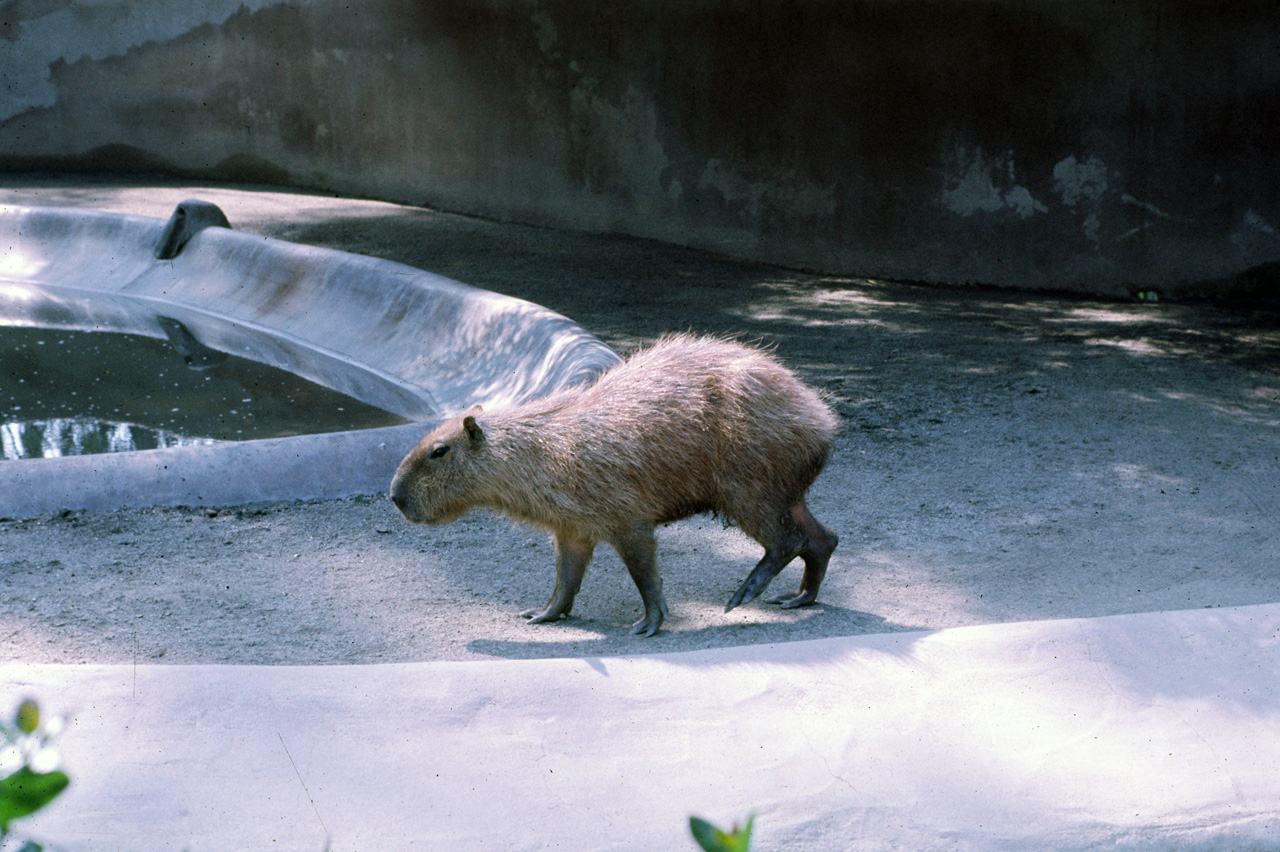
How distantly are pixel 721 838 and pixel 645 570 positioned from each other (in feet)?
8.64

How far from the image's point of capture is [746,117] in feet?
31.5

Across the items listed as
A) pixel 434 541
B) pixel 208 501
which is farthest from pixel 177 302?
pixel 434 541

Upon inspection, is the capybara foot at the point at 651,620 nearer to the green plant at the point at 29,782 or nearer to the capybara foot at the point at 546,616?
the capybara foot at the point at 546,616

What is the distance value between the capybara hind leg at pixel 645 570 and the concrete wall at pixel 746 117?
6122 millimetres

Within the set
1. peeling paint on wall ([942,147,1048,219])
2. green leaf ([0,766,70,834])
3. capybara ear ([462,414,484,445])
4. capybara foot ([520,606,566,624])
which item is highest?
peeling paint on wall ([942,147,1048,219])

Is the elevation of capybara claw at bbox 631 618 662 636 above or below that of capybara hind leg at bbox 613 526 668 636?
below

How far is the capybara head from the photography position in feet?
11.1

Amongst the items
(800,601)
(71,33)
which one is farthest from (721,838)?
(71,33)

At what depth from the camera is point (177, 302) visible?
891 centimetres

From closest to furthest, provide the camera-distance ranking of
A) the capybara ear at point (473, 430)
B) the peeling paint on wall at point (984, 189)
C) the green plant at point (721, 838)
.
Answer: the green plant at point (721, 838) < the capybara ear at point (473, 430) < the peeling paint on wall at point (984, 189)

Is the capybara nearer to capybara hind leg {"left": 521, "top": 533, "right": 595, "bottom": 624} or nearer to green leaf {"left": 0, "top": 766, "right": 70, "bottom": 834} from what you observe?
capybara hind leg {"left": 521, "top": 533, "right": 595, "bottom": 624}

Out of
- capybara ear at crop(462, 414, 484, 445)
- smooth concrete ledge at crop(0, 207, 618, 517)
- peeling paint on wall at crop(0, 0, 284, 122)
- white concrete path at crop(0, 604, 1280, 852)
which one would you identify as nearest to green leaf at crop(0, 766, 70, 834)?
white concrete path at crop(0, 604, 1280, 852)

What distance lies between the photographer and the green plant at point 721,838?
0.73 metres

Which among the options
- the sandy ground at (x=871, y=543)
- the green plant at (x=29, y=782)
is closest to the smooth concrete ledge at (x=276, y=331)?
the sandy ground at (x=871, y=543)
